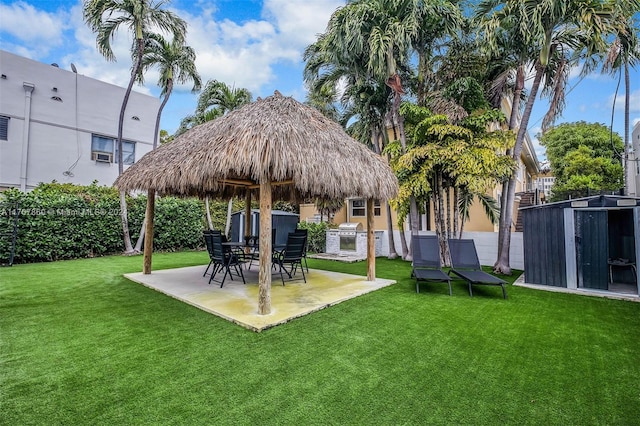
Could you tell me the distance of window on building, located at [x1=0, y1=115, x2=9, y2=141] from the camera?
12.2m

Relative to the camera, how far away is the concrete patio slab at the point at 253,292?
16.3 ft

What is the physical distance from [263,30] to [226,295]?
1155 cm

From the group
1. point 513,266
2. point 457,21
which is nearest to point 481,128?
point 457,21

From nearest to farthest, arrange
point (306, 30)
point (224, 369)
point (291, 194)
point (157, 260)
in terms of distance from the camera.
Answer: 1. point (224, 369)
2. point (291, 194)
3. point (157, 260)
4. point (306, 30)

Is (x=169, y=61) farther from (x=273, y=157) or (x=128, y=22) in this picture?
(x=273, y=157)

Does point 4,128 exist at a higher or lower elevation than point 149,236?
higher

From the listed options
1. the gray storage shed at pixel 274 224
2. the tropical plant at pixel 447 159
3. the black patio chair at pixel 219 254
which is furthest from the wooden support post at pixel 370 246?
the gray storage shed at pixel 274 224

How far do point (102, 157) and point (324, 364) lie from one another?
16629 mm

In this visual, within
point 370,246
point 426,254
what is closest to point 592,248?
point 426,254

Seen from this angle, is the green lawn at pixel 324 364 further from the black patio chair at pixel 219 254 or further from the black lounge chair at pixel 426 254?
the black lounge chair at pixel 426 254

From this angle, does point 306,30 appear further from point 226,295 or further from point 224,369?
point 224,369

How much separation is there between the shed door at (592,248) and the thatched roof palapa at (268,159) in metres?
4.40

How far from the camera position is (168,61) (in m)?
12.8

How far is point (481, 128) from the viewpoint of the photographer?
955 centimetres
